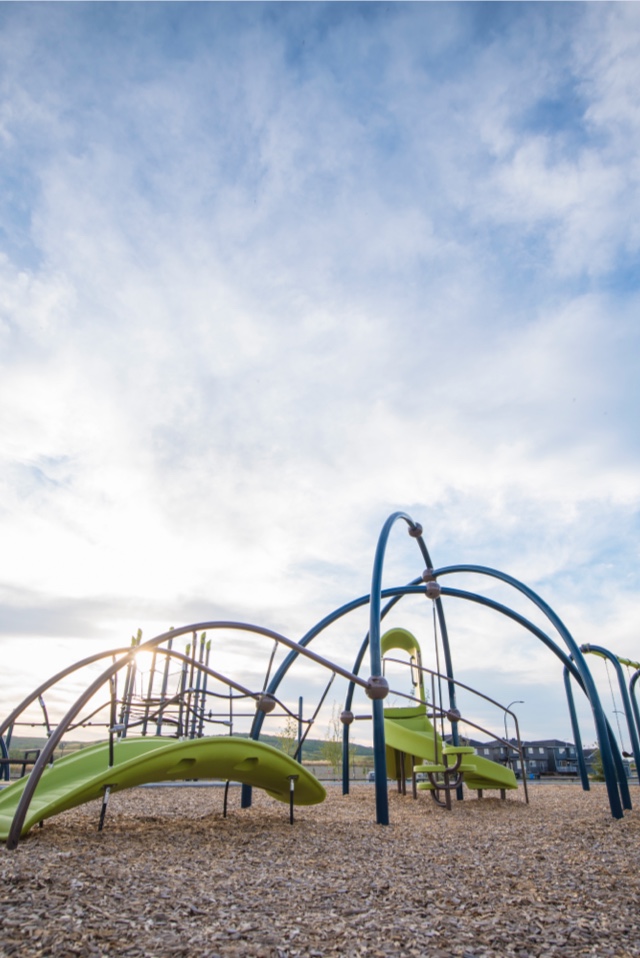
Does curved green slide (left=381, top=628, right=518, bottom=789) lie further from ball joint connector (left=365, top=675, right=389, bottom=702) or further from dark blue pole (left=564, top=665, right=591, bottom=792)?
dark blue pole (left=564, top=665, right=591, bottom=792)

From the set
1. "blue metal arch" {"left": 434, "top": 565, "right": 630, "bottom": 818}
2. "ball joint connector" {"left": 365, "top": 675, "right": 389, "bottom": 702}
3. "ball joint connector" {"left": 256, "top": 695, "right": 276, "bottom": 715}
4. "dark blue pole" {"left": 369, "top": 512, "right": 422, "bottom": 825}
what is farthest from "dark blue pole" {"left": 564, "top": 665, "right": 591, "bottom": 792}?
"ball joint connector" {"left": 256, "top": 695, "right": 276, "bottom": 715}

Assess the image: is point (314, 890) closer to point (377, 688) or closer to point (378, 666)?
point (377, 688)

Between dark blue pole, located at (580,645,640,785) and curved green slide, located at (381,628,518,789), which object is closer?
curved green slide, located at (381,628,518,789)

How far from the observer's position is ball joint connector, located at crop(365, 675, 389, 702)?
219 inches

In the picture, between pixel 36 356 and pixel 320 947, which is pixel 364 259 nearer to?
pixel 36 356

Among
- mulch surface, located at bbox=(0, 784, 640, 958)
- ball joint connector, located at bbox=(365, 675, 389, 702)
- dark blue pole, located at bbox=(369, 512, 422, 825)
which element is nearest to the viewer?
mulch surface, located at bbox=(0, 784, 640, 958)

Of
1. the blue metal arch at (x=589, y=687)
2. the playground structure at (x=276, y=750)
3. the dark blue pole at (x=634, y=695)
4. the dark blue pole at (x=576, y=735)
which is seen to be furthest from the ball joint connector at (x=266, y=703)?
the dark blue pole at (x=634, y=695)

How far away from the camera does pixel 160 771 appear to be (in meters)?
4.14

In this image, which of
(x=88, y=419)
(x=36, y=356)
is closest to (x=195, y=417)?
(x=88, y=419)

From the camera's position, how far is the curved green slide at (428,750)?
7.11 metres

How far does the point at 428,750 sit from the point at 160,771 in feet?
14.9

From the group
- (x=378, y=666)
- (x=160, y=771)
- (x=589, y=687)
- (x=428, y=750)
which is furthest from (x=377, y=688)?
(x=428, y=750)

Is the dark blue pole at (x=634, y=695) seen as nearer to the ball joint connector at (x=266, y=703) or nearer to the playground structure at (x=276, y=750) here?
the playground structure at (x=276, y=750)

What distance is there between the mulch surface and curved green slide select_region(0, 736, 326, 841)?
26 centimetres
